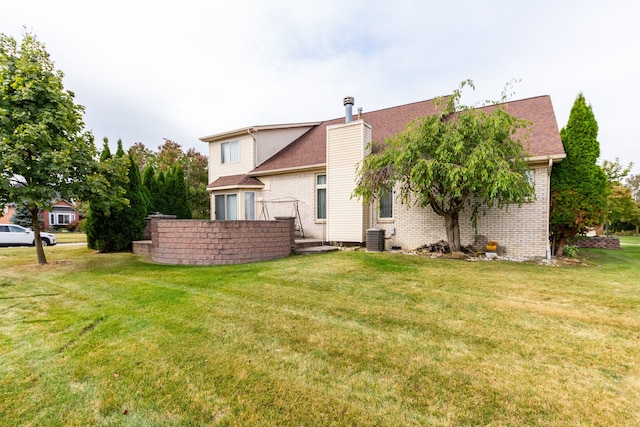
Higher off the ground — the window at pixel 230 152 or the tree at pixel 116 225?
the window at pixel 230 152

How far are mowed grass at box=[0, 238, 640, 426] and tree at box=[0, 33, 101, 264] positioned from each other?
2.65 m

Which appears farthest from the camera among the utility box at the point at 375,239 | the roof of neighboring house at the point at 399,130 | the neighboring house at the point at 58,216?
the neighboring house at the point at 58,216

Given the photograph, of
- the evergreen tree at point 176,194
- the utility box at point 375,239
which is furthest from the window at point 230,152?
the utility box at point 375,239

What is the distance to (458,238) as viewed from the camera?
9.38 metres

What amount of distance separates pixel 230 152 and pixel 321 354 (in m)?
14.0

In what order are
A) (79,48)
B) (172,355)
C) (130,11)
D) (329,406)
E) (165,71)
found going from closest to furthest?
(329,406) → (172,355) → (130,11) → (79,48) → (165,71)

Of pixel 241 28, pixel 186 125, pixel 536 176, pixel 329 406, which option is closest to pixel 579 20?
pixel 536 176

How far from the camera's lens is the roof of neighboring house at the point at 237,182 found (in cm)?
1322

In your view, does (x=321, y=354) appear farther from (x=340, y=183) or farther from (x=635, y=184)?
(x=635, y=184)

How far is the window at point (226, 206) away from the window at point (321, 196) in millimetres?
4057

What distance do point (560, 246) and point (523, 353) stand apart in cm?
888

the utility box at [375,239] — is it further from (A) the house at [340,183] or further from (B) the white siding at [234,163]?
(B) the white siding at [234,163]

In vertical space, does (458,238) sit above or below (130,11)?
below

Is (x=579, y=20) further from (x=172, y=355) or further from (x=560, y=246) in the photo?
(x=172, y=355)
